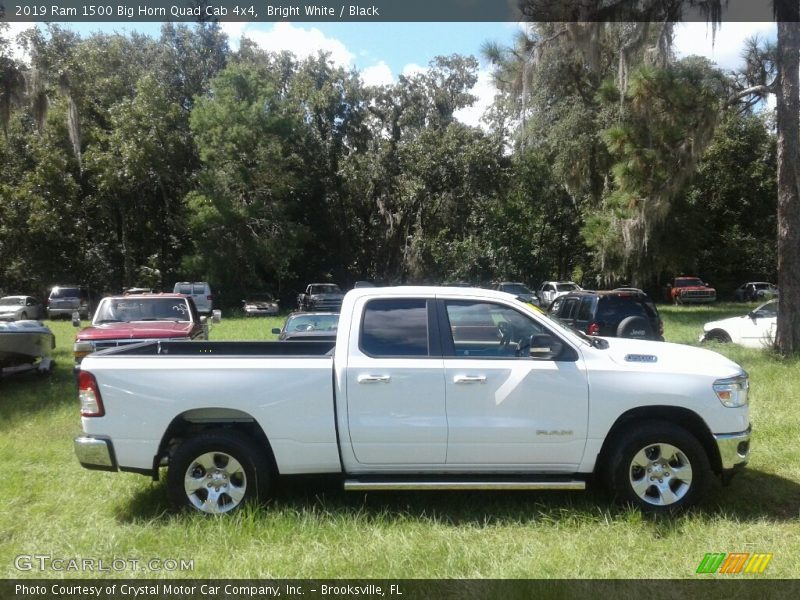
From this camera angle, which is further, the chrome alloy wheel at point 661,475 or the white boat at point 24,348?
the white boat at point 24,348

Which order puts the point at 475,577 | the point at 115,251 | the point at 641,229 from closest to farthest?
the point at 475,577 < the point at 641,229 < the point at 115,251

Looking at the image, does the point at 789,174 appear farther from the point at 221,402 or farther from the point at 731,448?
the point at 221,402

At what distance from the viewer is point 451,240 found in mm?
42250

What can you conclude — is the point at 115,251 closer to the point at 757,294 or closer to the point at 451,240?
the point at 451,240

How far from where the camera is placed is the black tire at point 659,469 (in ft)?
17.6

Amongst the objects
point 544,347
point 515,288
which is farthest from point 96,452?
point 515,288

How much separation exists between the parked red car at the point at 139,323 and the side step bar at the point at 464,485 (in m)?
6.07

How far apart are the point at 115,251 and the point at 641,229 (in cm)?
3168

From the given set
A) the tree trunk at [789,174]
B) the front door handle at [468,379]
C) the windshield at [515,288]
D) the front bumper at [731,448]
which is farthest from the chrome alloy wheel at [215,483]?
the windshield at [515,288]

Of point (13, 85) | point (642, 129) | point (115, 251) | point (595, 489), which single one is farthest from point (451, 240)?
point (595, 489)

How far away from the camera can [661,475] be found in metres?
5.43

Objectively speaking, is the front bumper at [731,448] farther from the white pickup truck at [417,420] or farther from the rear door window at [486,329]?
the rear door window at [486,329]

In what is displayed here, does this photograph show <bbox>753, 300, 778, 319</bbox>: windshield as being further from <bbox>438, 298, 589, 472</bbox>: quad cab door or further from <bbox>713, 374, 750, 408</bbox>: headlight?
<bbox>438, 298, 589, 472</bbox>: quad cab door

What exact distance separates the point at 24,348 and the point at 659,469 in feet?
34.7
